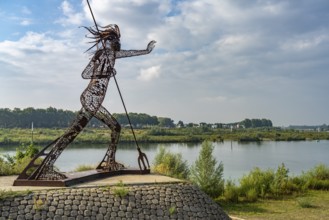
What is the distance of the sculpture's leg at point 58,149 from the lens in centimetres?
753

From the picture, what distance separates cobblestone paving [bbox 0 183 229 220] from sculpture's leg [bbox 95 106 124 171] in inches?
71.8

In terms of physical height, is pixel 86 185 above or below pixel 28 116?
below

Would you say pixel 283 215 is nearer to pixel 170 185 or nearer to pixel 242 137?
pixel 170 185

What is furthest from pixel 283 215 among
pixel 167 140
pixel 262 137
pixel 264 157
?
pixel 262 137

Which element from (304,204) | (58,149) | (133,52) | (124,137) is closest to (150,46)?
(133,52)

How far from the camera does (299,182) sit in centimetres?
1377

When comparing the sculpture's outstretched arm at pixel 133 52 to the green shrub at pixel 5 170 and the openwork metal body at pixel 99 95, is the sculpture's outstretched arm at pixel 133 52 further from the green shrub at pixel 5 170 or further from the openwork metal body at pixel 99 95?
the green shrub at pixel 5 170

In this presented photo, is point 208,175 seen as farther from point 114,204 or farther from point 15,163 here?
point 114,204

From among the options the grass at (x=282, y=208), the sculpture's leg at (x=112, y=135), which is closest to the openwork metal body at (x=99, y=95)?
the sculpture's leg at (x=112, y=135)

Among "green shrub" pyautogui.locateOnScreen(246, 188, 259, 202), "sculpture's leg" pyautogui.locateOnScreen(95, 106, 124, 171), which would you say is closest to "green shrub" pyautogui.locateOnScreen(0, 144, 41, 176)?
"sculpture's leg" pyautogui.locateOnScreen(95, 106, 124, 171)

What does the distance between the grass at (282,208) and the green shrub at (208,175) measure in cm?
67

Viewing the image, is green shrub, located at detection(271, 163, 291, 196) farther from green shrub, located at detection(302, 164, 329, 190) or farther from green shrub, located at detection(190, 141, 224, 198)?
green shrub, located at detection(190, 141, 224, 198)

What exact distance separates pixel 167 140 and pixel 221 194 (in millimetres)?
24708

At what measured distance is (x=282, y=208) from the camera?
10430 mm
